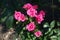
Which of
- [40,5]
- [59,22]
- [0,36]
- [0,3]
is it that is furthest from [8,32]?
[59,22]

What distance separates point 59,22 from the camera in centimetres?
321

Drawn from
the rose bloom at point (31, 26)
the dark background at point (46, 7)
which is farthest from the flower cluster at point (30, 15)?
the dark background at point (46, 7)

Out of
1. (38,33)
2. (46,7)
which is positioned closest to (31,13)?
(38,33)

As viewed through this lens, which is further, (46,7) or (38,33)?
(46,7)

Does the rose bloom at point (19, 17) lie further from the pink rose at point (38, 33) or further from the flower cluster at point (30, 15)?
the pink rose at point (38, 33)

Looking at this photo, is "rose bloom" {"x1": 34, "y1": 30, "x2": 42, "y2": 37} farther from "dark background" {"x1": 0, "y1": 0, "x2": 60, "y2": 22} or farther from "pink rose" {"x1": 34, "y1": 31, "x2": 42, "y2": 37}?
"dark background" {"x1": 0, "y1": 0, "x2": 60, "y2": 22}

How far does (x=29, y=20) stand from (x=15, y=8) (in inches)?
15.6

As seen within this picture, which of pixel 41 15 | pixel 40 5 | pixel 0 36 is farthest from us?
pixel 0 36

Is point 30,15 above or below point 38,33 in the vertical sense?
above

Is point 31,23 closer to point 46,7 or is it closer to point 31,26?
point 31,26

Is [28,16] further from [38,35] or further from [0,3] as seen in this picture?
[0,3]

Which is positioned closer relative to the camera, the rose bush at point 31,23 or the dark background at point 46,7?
the rose bush at point 31,23

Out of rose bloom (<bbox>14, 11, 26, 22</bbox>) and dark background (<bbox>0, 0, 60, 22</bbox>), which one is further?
dark background (<bbox>0, 0, 60, 22</bbox>)

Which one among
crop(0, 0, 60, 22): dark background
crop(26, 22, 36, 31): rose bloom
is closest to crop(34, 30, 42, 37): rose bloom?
crop(26, 22, 36, 31): rose bloom
